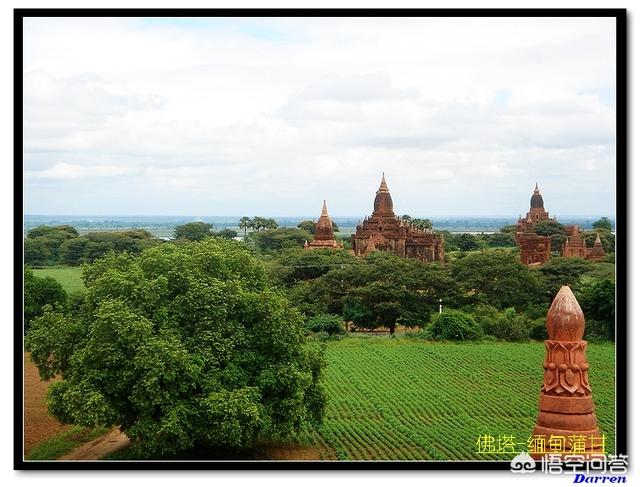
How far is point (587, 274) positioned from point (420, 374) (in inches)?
364

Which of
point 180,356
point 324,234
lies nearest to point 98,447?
point 180,356

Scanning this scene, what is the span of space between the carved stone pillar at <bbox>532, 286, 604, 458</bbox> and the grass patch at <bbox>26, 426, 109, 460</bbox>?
18.1 ft

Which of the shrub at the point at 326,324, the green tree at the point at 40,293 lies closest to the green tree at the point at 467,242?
the shrub at the point at 326,324

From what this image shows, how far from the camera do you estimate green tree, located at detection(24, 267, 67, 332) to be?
1669 cm

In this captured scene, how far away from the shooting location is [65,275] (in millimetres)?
19188

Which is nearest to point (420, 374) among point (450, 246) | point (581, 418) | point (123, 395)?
point (123, 395)

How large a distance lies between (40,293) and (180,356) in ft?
30.3

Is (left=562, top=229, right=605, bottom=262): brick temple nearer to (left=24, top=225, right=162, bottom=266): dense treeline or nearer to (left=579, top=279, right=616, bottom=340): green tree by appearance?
(left=579, top=279, right=616, bottom=340): green tree

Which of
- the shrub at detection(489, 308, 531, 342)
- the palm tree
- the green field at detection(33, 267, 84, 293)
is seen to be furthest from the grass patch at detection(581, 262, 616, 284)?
the green field at detection(33, 267, 84, 293)

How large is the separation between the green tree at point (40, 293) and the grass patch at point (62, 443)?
19.7 feet

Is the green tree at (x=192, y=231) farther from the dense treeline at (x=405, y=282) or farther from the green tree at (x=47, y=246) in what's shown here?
the green tree at (x=47, y=246)

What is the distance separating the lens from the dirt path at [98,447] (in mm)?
9969

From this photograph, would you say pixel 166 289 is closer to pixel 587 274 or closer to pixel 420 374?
pixel 420 374

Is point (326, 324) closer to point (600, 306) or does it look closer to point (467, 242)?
point (600, 306)
